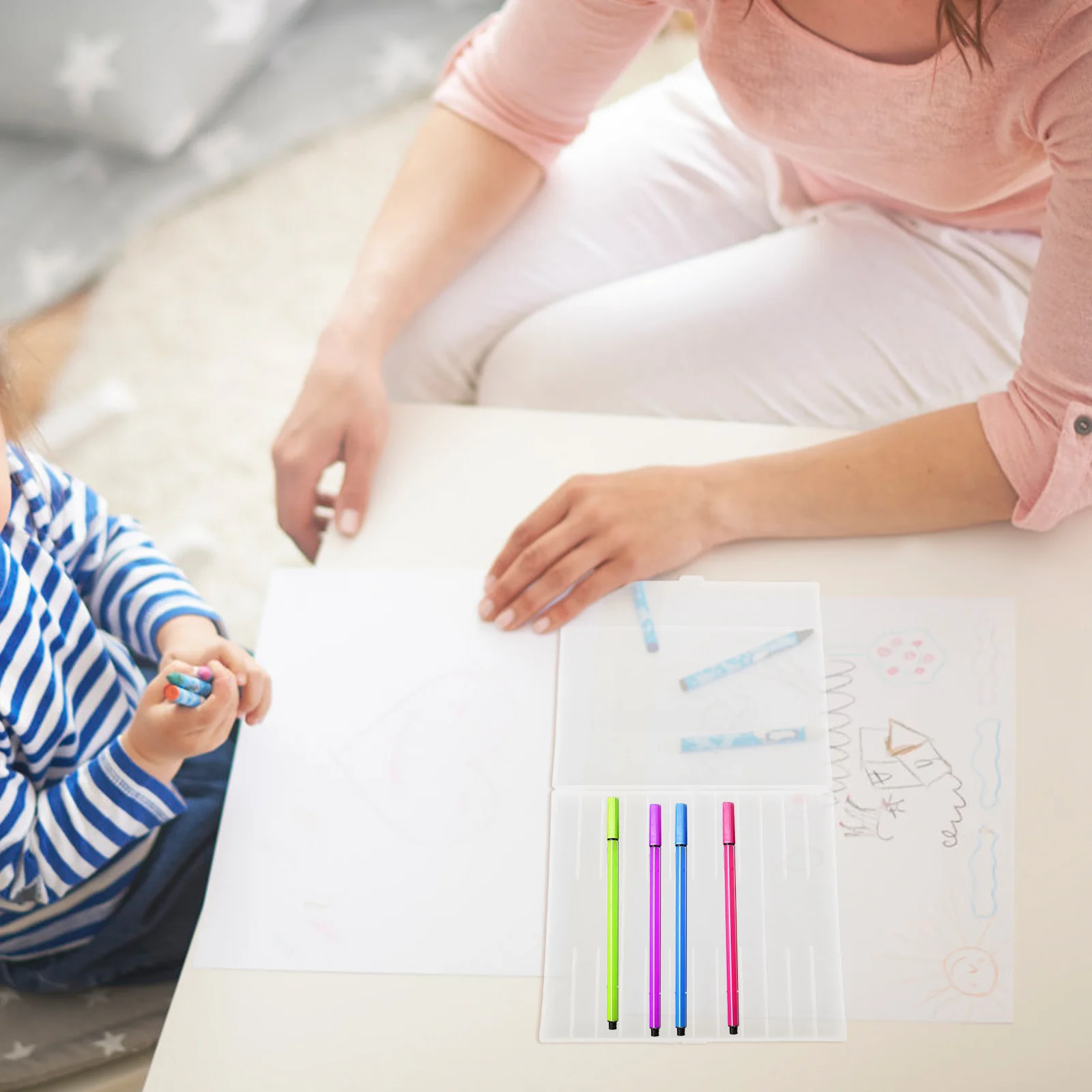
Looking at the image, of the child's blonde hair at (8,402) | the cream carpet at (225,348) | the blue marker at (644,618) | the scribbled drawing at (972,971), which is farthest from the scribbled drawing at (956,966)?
the cream carpet at (225,348)

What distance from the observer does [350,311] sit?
0.90m

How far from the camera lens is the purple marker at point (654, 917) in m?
0.61

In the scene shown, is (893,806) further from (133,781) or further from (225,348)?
(225,348)

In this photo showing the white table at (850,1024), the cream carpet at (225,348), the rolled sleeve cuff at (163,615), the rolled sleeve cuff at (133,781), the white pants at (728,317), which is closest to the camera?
the white table at (850,1024)

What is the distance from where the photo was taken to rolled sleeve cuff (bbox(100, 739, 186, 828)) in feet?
2.27

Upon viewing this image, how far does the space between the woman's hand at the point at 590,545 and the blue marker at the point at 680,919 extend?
15cm

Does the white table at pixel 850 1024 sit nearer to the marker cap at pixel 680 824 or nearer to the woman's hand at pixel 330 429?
the marker cap at pixel 680 824

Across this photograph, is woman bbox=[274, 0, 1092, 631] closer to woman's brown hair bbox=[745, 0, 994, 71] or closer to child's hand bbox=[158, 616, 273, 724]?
woman's brown hair bbox=[745, 0, 994, 71]

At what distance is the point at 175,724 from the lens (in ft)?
2.19

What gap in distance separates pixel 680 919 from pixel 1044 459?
0.36 metres

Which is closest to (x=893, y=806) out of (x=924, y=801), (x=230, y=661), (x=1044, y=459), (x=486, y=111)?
(x=924, y=801)

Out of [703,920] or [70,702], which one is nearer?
[703,920]

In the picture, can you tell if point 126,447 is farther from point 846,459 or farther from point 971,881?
point 971,881

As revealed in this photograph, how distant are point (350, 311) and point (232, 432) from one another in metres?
0.64
